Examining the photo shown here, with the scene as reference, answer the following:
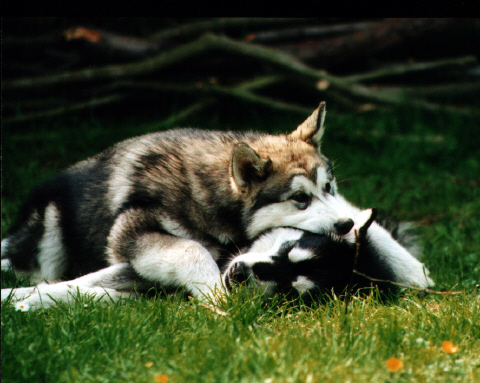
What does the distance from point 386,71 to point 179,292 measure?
231 inches

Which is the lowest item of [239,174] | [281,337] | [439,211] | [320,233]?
[439,211]

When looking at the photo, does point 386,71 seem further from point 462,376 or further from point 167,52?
point 462,376

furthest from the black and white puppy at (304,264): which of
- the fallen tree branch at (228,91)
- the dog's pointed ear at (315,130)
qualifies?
the fallen tree branch at (228,91)

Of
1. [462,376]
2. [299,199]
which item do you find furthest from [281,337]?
[299,199]

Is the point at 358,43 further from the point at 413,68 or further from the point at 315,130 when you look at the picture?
the point at 315,130

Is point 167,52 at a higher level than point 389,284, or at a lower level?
higher

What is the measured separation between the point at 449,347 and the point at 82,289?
220 cm

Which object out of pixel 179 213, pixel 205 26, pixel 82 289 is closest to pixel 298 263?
pixel 179 213

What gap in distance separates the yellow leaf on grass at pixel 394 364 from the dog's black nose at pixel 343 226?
112 centimetres

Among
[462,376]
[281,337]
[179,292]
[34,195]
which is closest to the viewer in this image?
[462,376]

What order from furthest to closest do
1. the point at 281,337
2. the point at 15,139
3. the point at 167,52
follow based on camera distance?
the point at 167,52 < the point at 15,139 < the point at 281,337

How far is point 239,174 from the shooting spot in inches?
145

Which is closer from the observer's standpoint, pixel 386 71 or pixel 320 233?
pixel 320 233

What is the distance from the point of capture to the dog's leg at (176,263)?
346 centimetres
